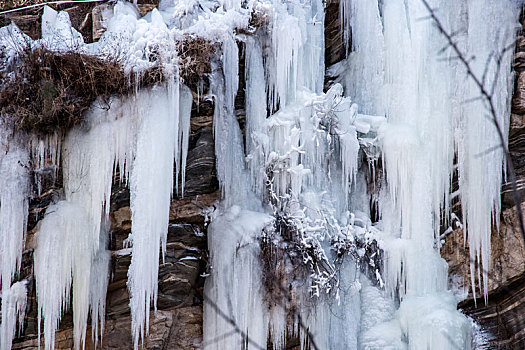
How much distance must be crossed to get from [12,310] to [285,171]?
9.84ft

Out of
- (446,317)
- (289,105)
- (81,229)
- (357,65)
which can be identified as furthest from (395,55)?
(81,229)

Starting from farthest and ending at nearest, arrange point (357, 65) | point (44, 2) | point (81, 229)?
point (357, 65)
point (44, 2)
point (81, 229)

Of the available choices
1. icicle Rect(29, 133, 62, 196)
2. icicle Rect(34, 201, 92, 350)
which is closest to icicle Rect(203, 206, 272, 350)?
icicle Rect(34, 201, 92, 350)

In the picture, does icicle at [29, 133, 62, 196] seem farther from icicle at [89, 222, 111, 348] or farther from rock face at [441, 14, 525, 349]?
rock face at [441, 14, 525, 349]

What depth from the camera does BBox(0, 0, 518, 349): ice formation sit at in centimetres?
573

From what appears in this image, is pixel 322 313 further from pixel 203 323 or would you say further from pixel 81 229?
pixel 81 229

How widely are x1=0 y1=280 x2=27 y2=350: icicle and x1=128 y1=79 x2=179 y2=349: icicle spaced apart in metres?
1.03

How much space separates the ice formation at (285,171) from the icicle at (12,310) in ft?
0.04

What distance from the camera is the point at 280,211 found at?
6.12 m

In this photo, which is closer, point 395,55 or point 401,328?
point 401,328

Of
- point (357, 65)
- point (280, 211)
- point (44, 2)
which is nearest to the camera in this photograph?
point (280, 211)

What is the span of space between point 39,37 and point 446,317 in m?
5.27

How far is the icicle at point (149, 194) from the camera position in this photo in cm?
566

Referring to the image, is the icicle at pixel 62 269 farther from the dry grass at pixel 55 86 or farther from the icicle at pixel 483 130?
the icicle at pixel 483 130
